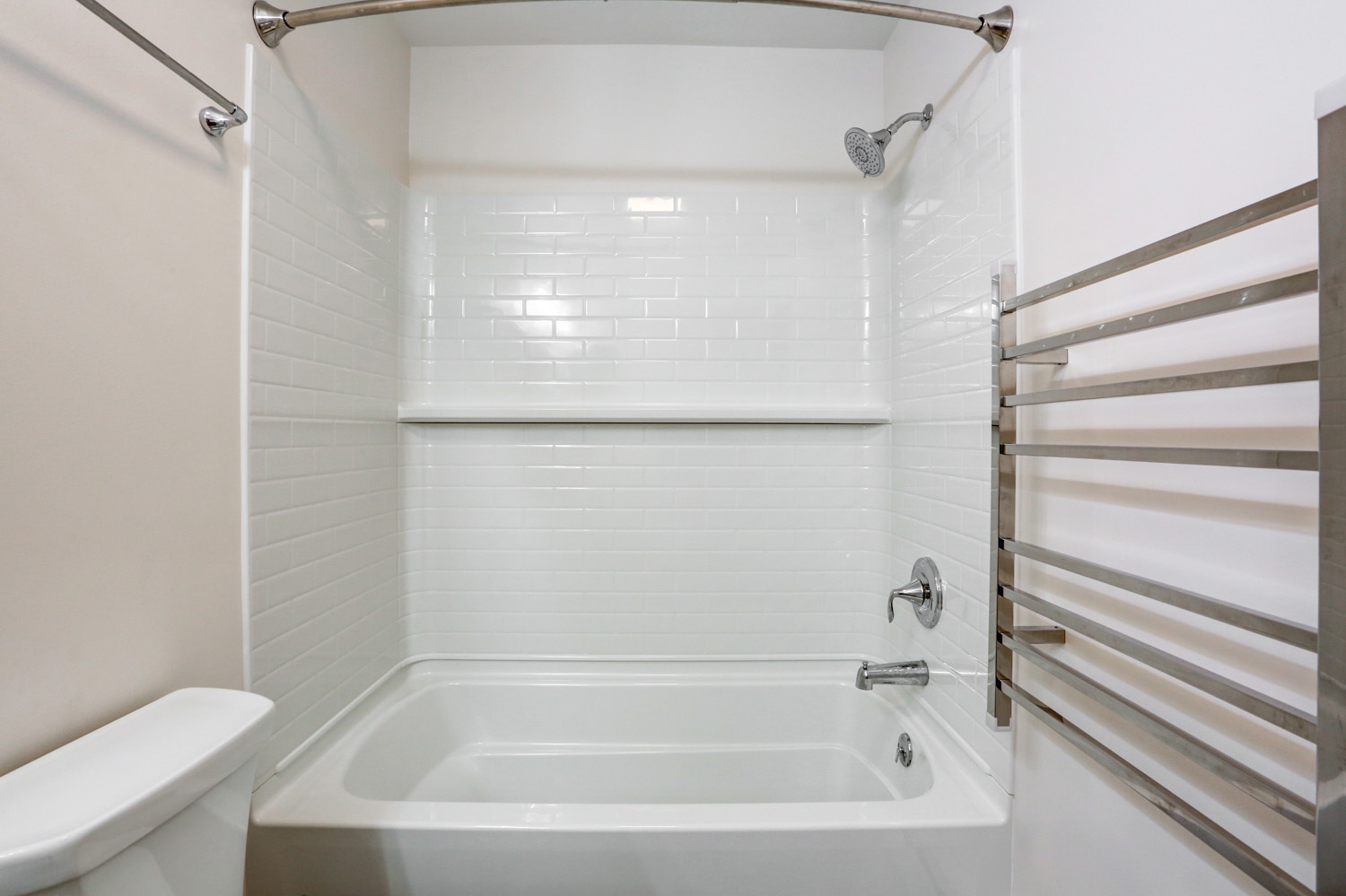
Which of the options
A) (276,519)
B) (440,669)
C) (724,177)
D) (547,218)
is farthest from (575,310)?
(440,669)

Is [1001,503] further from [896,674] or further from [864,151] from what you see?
[864,151]

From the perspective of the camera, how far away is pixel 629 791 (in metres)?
1.80

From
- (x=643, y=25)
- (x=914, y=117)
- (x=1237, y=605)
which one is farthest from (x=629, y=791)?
(x=643, y=25)

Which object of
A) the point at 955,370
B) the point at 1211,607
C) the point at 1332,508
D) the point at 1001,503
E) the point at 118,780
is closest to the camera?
the point at 1332,508

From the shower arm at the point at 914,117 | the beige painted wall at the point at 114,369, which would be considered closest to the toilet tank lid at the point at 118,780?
the beige painted wall at the point at 114,369

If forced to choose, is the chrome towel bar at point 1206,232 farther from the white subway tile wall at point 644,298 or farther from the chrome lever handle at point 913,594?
the white subway tile wall at point 644,298

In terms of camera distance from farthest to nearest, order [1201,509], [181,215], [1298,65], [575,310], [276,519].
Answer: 1. [575,310]
2. [276,519]
3. [181,215]
4. [1201,509]
5. [1298,65]

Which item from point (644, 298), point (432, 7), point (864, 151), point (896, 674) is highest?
point (432, 7)

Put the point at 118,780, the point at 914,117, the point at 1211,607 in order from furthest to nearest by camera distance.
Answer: the point at 914,117, the point at 118,780, the point at 1211,607

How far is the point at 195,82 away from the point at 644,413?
48.0 inches

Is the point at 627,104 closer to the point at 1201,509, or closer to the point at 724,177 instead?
the point at 724,177

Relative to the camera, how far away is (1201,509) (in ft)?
2.51

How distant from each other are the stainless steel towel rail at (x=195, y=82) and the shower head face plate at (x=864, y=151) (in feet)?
4.12

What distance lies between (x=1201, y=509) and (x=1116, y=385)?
0.60 feet
